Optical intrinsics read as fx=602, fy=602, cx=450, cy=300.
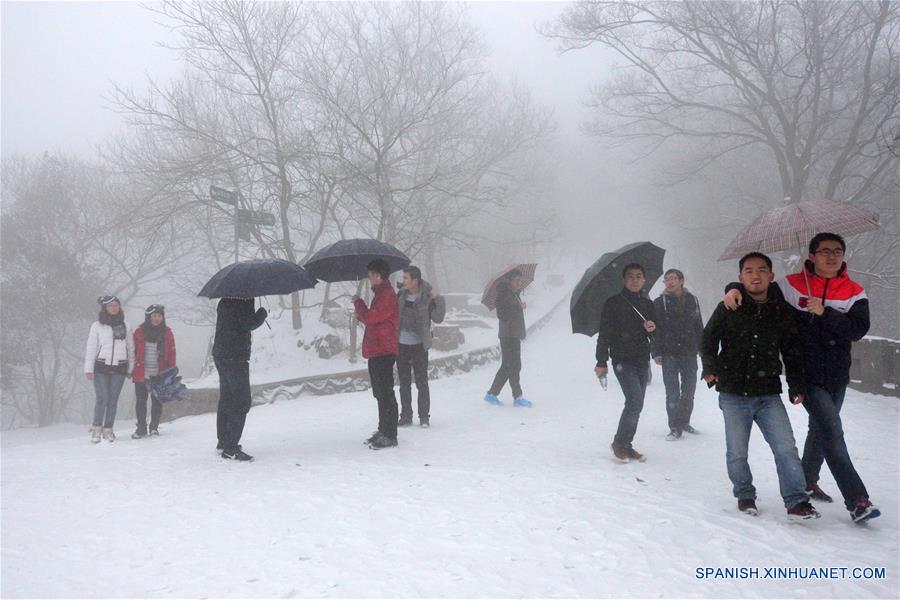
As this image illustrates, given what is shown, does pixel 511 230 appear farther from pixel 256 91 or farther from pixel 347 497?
A: pixel 347 497

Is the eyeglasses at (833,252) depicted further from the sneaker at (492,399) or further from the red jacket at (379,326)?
the sneaker at (492,399)

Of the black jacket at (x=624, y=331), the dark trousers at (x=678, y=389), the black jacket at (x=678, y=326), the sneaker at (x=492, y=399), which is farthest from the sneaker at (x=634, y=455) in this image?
the sneaker at (x=492, y=399)

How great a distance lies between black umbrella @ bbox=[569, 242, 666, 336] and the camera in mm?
6211

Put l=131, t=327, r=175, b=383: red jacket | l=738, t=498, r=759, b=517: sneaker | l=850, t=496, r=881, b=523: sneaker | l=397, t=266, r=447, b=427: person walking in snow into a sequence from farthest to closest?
l=131, t=327, r=175, b=383: red jacket, l=397, t=266, r=447, b=427: person walking in snow, l=738, t=498, r=759, b=517: sneaker, l=850, t=496, r=881, b=523: sneaker

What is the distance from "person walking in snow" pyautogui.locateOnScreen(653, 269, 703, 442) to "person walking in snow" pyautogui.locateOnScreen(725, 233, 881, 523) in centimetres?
265

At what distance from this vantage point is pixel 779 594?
3.22m

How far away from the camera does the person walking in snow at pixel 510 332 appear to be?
9109mm

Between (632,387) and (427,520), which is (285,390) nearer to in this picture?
(632,387)

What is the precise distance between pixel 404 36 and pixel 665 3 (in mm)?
8522

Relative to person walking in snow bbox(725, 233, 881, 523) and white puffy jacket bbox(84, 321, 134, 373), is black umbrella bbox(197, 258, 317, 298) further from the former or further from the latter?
person walking in snow bbox(725, 233, 881, 523)

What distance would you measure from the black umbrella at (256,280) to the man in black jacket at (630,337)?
3076 millimetres

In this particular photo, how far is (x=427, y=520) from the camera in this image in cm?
432

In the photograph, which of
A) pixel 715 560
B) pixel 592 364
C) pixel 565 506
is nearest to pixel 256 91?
pixel 592 364

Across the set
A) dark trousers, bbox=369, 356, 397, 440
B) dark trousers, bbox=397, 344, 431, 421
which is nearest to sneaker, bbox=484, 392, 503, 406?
dark trousers, bbox=397, 344, 431, 421
